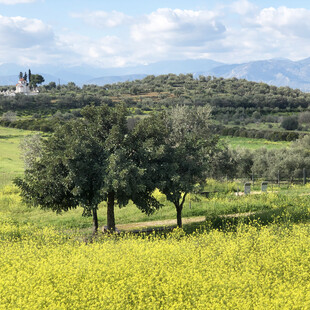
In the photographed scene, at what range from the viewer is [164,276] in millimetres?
12539

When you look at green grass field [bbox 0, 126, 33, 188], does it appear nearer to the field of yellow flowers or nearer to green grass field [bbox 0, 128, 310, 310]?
green grass field [bbox 0, 128, 310, 310]

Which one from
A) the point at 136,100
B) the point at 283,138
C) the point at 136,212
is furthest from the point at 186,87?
the point at 136,212

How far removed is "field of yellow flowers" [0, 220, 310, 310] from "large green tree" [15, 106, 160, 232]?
4484 millimetres

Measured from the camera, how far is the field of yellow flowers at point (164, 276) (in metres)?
10.5

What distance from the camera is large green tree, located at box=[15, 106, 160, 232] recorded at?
779 inches

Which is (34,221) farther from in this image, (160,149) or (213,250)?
(213,250)

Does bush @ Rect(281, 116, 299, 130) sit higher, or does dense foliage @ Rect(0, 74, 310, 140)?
dense foliage @ Rect(0, 74, 310, 140)

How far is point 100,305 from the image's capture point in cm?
1063

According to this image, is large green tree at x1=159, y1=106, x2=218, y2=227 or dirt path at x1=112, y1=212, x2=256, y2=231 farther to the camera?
dirt path at x1=112, y1=212, x2=256, y2=231

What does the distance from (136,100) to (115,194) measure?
110682mm

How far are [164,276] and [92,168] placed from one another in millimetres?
9495

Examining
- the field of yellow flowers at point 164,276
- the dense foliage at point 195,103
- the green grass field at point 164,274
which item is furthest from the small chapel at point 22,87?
the field of yellow flowers at point 164,276

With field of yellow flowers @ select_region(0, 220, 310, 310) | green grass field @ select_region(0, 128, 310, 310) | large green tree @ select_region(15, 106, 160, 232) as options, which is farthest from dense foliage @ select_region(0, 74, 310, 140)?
field of yellow flowers @ select_region(0, 220, 310, 310)

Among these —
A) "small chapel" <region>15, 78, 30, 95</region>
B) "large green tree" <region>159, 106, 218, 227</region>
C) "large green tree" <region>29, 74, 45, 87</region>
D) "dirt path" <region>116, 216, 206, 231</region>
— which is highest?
"large green tree" <region>29, 74, 45, 87</region>
